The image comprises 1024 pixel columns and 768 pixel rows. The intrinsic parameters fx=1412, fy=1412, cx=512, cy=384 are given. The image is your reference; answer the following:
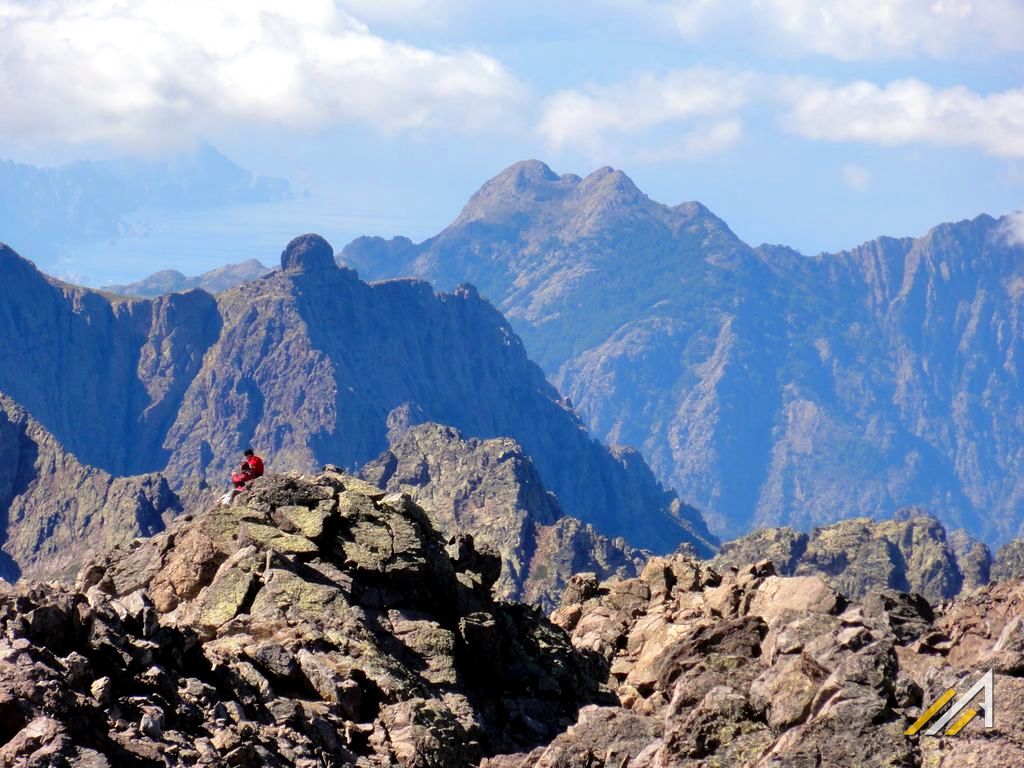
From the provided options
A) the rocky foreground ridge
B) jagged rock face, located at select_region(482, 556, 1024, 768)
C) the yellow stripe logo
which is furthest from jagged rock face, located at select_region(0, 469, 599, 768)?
the yellow stripe logo

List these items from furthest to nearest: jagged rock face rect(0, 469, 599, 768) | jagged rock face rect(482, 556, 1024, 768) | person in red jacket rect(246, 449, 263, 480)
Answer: person in red jacket rect(246, 449, 263, 480) → jagged rock face rect(0, 469, 599, 768) → jagged rock face rect(482, 556, 1024, 768)

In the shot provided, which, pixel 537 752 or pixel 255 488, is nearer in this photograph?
pixel 537 752

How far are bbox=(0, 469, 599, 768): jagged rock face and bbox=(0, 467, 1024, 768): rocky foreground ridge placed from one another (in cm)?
8

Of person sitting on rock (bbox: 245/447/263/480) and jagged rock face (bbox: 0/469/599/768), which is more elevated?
person sitting on rock (bbox: 245/447/263/480)

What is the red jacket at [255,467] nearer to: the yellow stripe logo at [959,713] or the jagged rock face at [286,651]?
the jagged rock face at [286,651]

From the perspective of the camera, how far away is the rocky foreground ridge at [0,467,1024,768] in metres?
29.8

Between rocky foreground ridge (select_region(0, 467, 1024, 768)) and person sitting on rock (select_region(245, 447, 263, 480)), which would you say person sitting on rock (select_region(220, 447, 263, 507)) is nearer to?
person sitting on rock (select_region(245, 447, 263, 480))

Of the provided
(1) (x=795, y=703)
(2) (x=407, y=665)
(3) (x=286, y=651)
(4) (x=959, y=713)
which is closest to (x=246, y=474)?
(2) (x=407, y=665)

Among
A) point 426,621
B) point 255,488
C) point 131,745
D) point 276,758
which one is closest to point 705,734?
point 276,758

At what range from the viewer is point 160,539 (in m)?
54.4

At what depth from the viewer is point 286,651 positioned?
41281 mm

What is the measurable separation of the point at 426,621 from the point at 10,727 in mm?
20497

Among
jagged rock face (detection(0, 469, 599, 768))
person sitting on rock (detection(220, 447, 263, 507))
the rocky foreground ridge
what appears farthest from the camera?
person sitting on rock (detection(220, 447, 263, 507))

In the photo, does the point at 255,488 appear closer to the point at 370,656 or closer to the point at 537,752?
the point at 370,656
